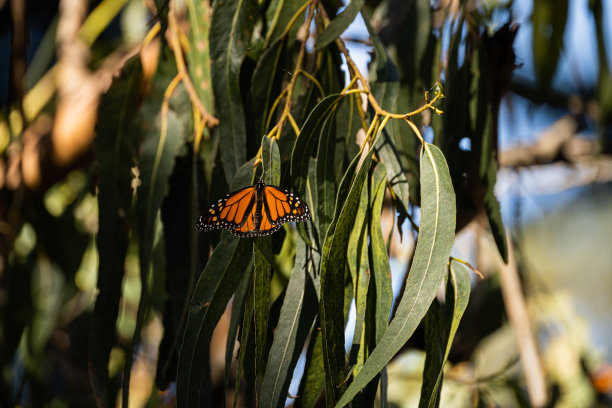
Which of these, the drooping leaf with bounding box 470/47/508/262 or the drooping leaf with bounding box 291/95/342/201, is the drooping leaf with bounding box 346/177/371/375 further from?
the drooping leaf with bounding box 470/47/508/262

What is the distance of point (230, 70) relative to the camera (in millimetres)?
793

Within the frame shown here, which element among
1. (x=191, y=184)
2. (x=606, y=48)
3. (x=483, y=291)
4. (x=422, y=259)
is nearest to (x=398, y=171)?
(x=422, y=259)

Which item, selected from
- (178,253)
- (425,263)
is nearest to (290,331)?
(425,263)

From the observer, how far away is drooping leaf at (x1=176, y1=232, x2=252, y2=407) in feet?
2.17

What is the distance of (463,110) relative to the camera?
90cm

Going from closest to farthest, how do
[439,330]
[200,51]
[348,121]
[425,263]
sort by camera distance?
1. [425,263]
2. [439,330]
3. [348,121]
4. [200,51]

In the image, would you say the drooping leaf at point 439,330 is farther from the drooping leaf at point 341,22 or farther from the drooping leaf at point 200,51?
the drooping leaf at point 200,51

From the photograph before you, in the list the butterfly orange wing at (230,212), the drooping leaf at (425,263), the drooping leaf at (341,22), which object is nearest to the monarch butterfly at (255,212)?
the butterfly orange wing at (230,212)

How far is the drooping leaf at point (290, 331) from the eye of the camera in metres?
0.62

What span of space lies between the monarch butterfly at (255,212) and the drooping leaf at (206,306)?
0.10 ft

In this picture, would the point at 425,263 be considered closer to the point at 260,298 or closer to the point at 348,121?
the point at 260,298

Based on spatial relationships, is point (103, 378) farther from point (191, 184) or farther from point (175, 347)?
point (191, 184)

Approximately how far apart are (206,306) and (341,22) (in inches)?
15.3

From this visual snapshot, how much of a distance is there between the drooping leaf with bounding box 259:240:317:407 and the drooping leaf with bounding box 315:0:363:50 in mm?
269
